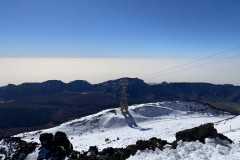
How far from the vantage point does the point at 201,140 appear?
1777cm

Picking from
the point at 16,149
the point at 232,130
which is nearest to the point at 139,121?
the point at 232,130

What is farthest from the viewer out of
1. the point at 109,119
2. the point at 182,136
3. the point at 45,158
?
the point at 109,119

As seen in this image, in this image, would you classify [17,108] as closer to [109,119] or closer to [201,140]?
[109,119]

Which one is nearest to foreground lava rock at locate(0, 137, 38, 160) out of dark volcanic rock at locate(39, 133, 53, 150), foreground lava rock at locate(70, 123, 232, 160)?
dark volcanic rock at locate(39, 133, 53, 150)

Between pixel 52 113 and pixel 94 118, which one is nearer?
pixel 94 118

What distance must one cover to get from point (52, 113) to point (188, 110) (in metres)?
87.9

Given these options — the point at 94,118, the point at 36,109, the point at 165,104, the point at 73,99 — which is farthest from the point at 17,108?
the point at 165,104

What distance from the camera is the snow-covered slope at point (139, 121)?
140 feet

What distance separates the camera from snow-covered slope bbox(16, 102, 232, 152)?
4282cm

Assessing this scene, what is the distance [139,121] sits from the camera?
51719 millimetres

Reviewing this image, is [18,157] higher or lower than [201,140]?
lower

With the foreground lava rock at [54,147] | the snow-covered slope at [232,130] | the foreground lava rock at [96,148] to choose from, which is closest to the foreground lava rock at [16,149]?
the foreground lava rock at [96,148]

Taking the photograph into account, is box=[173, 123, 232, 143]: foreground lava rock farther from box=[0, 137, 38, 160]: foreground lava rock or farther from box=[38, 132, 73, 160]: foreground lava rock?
box=[0, 137, 38, 160]: foreground lava rock

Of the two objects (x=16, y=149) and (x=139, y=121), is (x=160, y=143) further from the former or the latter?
(x=139, y=121)
